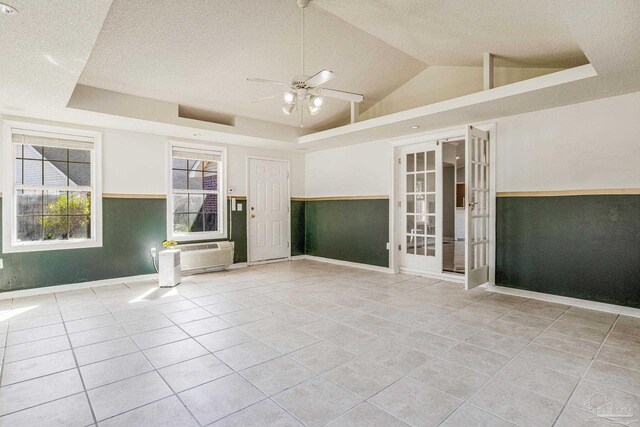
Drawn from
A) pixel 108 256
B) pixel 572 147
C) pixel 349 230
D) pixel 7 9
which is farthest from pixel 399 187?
pixel 7 9

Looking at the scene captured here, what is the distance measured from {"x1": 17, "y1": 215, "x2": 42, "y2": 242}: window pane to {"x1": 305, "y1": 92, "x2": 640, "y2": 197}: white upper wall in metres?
5.97

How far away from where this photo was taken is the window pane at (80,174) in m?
4.61

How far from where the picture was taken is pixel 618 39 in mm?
2328

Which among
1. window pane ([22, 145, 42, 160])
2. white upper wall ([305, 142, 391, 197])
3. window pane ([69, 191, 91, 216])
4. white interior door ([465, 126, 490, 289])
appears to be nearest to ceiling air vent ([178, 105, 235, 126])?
window pane ([69, 191, 91, 216])

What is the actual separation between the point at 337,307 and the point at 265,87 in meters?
3.03

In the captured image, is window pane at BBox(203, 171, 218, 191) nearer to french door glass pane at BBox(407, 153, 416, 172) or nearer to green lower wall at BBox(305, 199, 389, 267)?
green lower wall at BBox(305, 199, 389, 267)

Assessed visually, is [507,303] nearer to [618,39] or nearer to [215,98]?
[618,39]

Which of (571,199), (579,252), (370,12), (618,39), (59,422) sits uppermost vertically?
(370,12)

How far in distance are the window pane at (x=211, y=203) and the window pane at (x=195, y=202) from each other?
8cm

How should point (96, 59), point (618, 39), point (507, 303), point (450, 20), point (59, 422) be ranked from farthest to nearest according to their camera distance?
point (507, 303) → point (96, 59) → point (450, 20) → point (618, 39) → point (59, 422)

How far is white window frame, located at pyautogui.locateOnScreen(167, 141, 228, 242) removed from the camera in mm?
5297

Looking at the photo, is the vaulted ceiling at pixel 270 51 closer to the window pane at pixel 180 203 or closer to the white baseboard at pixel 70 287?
the window pane at pixel 180 203

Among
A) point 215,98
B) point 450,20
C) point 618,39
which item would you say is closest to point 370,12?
point 450,20

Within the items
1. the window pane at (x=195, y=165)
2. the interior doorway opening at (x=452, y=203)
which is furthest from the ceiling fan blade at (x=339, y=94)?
the interior doorway opening at (x=452, y=203)
